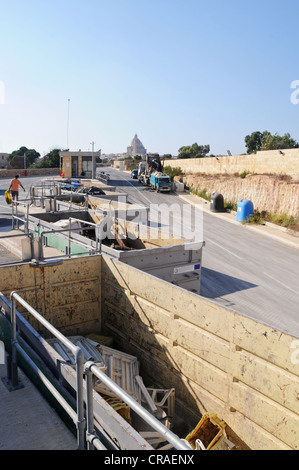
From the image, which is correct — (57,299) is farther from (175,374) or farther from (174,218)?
(174,218)

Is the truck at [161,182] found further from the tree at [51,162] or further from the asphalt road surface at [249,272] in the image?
the tree at [51,162]

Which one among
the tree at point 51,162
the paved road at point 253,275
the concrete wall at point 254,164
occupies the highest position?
the tree at point 51,162

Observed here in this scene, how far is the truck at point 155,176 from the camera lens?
3881 cm

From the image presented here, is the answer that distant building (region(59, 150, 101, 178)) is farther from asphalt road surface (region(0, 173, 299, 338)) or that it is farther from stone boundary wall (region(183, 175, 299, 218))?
asphalt road surface (region(0, 173, 299, 338))

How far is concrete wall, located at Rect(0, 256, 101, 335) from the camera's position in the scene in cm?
796

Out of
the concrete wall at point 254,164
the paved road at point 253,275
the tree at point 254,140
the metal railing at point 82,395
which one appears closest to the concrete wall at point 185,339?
the paved road at point 253,275

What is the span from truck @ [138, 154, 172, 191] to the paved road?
52.8ft

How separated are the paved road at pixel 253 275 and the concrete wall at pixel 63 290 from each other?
4.02m

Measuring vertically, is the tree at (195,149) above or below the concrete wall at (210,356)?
above

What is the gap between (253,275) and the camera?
46.7 feet

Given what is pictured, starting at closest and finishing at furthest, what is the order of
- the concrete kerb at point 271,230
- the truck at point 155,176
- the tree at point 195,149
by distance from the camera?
the concrete kerb at point 271,230 < the truck at point 155,176 < the tree at point 195,149

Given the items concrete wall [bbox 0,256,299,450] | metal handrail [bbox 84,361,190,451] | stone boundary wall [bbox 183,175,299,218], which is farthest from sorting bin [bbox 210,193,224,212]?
metal handrail [bbox 84,361,190,451]

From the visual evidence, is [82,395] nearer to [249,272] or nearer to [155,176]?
Answer: [249,272]

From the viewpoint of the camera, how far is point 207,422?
5.63 metres
